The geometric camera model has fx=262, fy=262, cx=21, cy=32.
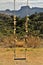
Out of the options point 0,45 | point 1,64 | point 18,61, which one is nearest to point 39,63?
point 18,61

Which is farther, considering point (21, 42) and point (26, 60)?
point (21, 42)

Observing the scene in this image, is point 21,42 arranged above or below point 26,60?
below

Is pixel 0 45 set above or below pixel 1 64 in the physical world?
below

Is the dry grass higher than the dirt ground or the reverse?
the reverse

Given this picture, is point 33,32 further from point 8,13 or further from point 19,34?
point 8,13

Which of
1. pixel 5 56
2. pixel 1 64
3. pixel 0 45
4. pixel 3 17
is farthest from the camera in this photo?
pixel 3 17

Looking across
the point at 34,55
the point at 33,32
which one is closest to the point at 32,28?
the point at 33,32

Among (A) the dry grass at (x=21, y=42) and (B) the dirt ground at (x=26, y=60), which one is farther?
(A) the dry grass at (x=21, y=42)

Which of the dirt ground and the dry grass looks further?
the dry grass

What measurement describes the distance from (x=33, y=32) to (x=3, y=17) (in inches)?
46.0

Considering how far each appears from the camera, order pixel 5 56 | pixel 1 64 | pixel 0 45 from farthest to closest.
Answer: pixel 0 45 → pixel 5 56 → pixel 1 64

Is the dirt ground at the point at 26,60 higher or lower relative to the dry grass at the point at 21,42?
higher

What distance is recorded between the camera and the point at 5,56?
6.66m

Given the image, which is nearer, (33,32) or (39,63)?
(39,63)
